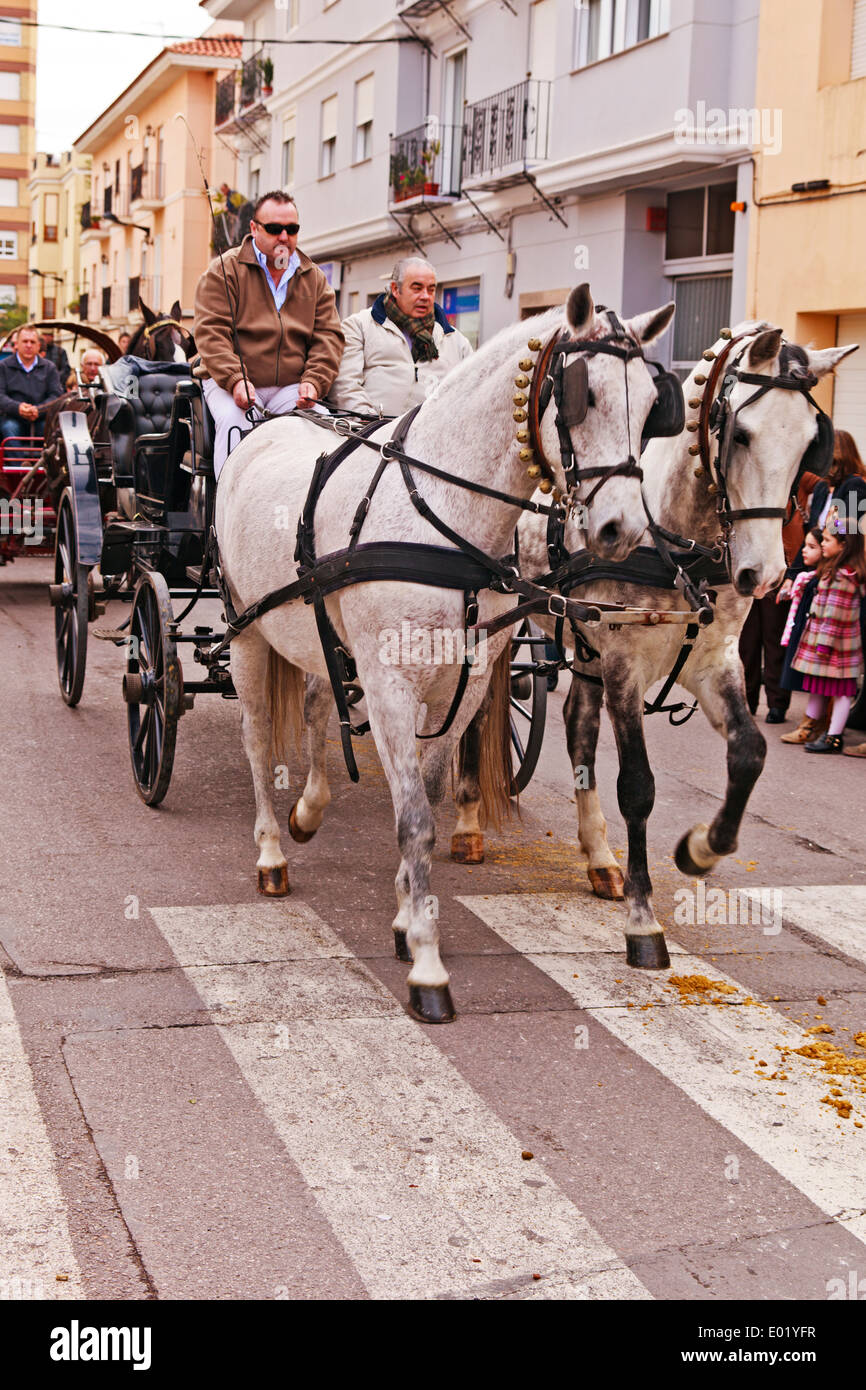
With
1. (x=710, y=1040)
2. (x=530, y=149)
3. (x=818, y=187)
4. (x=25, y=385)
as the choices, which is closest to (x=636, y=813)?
(x=710, y=1040)

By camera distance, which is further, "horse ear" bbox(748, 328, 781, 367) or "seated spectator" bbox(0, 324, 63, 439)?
"seated spectator" bbox(0, 324, 63, 439)

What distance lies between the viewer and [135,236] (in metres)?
47.8

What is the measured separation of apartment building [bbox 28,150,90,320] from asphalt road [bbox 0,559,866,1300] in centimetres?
6387

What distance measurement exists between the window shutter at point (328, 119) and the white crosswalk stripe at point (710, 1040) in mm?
24169

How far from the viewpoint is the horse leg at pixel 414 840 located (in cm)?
472

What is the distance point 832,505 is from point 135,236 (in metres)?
41.9

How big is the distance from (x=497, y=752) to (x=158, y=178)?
40.5m

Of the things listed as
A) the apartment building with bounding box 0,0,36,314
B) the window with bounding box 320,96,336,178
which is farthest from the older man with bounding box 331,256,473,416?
the apartment building with bounding box 0,0,36,314

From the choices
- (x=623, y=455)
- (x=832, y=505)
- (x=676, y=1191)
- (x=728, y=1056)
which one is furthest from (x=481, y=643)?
(x=832, y=505)

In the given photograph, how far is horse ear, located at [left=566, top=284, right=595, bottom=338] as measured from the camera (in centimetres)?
420

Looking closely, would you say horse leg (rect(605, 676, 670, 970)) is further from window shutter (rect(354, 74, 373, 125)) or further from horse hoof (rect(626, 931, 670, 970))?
window shutter (rect(354, 74, 373, 125))

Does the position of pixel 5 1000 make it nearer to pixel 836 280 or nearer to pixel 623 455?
pixel 623 455

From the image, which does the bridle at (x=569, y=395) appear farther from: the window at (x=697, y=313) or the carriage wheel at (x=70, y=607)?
the window at (x=697, y=313)
